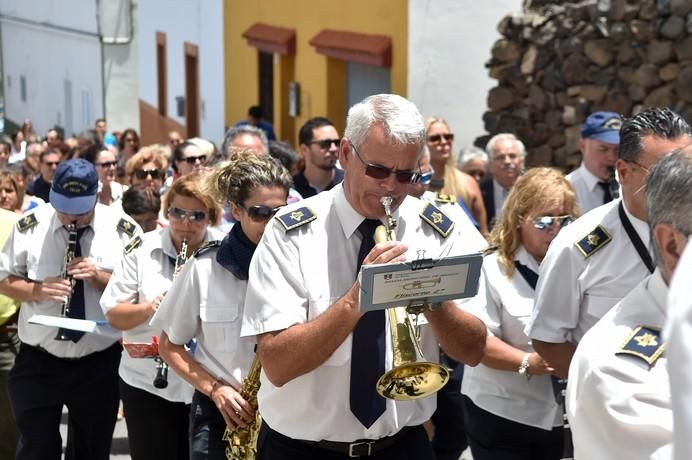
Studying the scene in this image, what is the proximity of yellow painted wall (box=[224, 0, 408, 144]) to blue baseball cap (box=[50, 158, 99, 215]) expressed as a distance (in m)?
10.1

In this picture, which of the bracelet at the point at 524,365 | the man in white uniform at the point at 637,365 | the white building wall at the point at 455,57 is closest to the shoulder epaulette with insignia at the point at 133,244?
the bracelet at the point at 524,365

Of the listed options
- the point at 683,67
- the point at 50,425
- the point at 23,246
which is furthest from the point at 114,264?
the point at 683,67

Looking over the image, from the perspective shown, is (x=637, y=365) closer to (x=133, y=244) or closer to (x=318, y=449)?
(x=318, y=449)

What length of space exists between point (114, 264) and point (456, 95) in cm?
937

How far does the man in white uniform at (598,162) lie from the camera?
7.00 meters

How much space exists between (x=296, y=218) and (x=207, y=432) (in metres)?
1.43

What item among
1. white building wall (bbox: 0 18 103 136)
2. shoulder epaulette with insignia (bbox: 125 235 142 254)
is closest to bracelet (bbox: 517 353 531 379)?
shoulder epaulette with insignia (bbox: 125 235 142 254)

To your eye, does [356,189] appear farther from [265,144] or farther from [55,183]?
[265,144]

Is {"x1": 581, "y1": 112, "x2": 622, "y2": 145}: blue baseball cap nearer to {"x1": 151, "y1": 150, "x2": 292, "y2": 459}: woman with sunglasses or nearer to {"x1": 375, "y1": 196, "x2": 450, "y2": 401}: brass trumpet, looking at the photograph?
{"x1": 151, "y1": 150, "x2": 292, "y2": 459}: woman with sunglasses

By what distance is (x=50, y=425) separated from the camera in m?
6.08

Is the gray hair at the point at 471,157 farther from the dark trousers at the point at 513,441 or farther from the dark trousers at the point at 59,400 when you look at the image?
the dark trousers at the point at 513,441

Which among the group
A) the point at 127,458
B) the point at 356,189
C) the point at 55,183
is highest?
the point at 356,189

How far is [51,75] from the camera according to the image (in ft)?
110

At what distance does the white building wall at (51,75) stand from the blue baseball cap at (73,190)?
22.9 m
